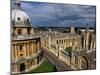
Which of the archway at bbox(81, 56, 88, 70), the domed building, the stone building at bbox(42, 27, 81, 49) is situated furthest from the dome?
the archway at bbox(81, 56, 88, 70)

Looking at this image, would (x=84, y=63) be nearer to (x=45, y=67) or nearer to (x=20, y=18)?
(x=45, y=67)

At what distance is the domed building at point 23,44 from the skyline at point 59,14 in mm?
87

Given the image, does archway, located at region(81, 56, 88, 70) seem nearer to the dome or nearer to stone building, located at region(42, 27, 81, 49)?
stone building, located at region(42, 27, 81, 49)

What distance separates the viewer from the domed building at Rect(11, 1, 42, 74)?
228 centimetres

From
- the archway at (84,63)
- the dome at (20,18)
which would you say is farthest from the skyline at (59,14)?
the archway at (84,63)

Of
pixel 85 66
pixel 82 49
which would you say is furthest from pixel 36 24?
pixel 85 66

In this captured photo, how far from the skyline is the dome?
5 centimetres

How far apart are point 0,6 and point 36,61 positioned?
0.76m

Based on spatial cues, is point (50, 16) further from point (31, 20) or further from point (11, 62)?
point (11, 62)

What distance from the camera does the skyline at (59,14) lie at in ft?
7.80

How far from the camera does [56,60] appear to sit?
247cm

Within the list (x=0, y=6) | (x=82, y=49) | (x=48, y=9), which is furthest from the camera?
(x=82, y=49)

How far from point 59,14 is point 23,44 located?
59 centimetres

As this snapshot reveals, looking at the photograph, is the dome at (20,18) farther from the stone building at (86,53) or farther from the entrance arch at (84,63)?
the entrance arch at (84,63)
